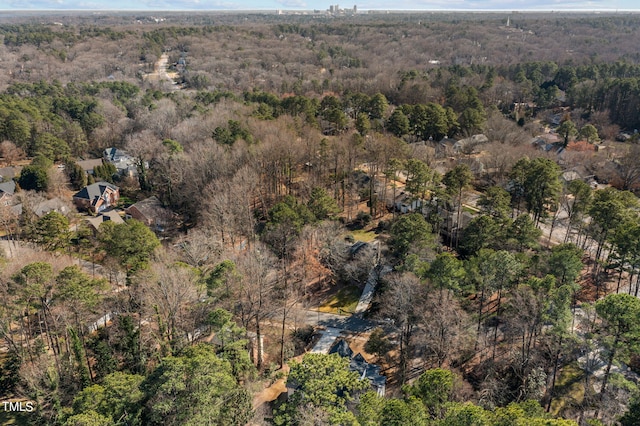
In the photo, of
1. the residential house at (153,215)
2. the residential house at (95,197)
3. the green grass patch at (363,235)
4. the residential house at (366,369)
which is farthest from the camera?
the residential house at (95,197)

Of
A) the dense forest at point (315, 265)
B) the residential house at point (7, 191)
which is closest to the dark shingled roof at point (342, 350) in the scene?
the dense forest at point (315, 265)

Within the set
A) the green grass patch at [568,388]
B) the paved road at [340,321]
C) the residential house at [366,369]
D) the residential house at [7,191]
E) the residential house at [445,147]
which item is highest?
the residential house at [445,147]

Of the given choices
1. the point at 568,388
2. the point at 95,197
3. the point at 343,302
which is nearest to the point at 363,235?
the point at 343,302

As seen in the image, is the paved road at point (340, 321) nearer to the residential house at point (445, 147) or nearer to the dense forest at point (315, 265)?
the dense forest at point (315, 265)

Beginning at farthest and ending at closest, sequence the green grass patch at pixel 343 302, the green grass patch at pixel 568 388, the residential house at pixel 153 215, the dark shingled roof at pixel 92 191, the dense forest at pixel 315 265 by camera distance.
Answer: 1. the dark shingled roof at pixel 92 191
2. the residential house at pixel 153 215
3. the green grass patch at pixel 343 302
4. the green grass patch at pixel 568 388
5. the dense forest at pixel 315 265

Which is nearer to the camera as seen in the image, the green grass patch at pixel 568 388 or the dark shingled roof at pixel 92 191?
the green grass patch at pixel 568 388

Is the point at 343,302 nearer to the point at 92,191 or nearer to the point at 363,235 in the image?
the point at 363,235

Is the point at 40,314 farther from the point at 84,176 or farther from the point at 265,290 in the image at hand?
the point at 84,176

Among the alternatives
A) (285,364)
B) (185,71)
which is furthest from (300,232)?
(185,71)
